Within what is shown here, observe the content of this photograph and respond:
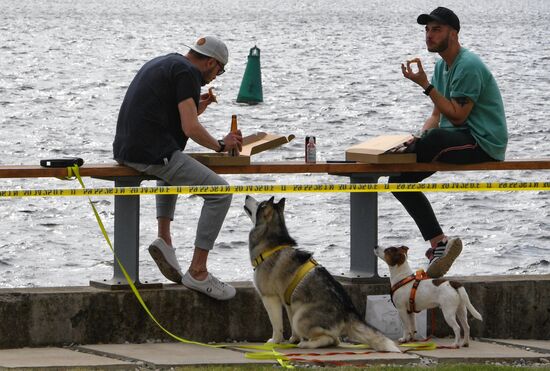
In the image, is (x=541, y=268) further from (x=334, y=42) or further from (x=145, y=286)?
(x=334, y=42)

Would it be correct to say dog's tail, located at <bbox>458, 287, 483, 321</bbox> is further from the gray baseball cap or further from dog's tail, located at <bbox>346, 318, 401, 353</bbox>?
the gray baseball cap

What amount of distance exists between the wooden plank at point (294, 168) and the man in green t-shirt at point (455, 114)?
0.06m

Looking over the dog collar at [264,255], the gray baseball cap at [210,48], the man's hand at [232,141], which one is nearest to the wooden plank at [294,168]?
the man's hand at [232,141]

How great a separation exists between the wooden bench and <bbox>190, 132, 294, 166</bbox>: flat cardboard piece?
54 mm

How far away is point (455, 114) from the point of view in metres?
10.0

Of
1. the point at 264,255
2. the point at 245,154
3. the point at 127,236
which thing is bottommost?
the point at 264,255

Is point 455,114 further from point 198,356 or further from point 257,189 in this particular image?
point 198,356

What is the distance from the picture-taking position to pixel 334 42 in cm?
7769

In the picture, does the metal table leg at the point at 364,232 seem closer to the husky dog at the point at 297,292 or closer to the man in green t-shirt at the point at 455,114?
the man in green t-shirt at the point at 455,114

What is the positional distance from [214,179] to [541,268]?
11.2 metres

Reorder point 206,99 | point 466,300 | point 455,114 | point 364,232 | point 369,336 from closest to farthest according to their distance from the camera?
point 369,336
point 466,300
point 455,114
point 364,232
point 206,99

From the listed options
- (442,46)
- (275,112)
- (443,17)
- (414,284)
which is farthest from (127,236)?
(275,112)

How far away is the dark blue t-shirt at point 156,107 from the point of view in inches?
378

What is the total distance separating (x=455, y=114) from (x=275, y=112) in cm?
3481
